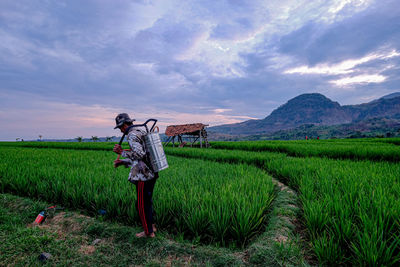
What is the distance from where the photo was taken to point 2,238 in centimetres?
254

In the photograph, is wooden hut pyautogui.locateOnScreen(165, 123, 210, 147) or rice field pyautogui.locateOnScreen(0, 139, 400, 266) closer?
rice field pyautogui.locateOnScreen(0, 139, 400, 266)

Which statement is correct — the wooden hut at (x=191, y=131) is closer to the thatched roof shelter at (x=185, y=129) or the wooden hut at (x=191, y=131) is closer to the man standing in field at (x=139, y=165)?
the thatched roof shelter at (x=185, y=129)

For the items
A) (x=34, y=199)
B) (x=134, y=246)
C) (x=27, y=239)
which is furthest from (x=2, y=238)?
(x=134, y=246)

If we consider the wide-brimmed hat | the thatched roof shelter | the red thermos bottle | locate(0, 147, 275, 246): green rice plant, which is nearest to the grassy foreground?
the red thermos bottle

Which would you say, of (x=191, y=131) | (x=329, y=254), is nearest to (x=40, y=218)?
(x=329, y=254)

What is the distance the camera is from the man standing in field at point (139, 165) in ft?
7.29

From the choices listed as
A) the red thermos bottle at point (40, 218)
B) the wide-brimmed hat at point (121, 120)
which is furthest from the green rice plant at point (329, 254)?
the red thermos bottle at point (40, 218)

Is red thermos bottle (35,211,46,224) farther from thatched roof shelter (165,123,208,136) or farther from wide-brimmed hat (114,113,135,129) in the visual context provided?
thatched roof shelter (165,123,208,136)

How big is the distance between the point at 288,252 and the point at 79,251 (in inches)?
101

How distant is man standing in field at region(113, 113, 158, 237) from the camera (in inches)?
87.5

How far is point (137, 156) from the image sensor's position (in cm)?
220

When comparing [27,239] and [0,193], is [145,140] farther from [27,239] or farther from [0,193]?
[0,193]

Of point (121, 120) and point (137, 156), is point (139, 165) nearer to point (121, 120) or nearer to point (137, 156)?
point (137, 156)

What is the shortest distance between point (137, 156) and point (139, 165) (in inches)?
5.7
